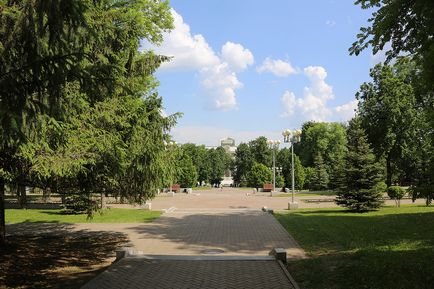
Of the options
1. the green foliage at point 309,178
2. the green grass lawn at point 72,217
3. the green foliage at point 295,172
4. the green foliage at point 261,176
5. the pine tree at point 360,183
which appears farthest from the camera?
the green foliage at point 295,172

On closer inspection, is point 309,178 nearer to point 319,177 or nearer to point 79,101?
point 319,177

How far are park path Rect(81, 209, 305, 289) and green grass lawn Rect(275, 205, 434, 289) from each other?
0.61 m

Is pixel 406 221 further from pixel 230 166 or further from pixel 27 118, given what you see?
pixel 230 166

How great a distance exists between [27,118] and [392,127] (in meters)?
37.0

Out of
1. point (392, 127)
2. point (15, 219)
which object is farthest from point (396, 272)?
point (392, 127)

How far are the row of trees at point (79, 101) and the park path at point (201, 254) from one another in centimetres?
232

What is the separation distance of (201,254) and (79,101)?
5880 millimetres

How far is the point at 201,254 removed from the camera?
12133mm

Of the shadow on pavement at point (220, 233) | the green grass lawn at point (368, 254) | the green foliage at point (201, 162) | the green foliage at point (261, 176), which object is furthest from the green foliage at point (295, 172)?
the green grass lawn at point (368, 254)

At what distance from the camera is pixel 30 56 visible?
5.38 metres

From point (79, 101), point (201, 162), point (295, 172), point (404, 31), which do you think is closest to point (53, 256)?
point (79, 101)

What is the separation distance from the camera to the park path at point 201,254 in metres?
8.40

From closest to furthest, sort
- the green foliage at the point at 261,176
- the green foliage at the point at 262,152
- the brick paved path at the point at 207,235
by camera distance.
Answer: the brick paved path at the point at 207,235 → the green foliage at the point at 261,176 → the green foliage at the point at 262,152

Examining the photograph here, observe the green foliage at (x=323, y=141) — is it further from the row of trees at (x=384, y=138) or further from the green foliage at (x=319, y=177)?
the green foliage at (x=319, y=177)
